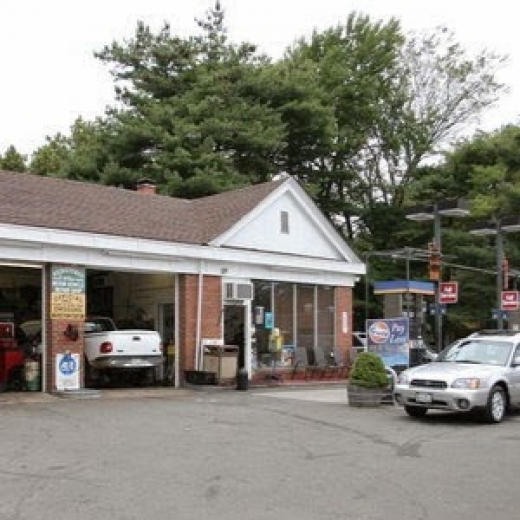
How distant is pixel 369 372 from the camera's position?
58.3 ft

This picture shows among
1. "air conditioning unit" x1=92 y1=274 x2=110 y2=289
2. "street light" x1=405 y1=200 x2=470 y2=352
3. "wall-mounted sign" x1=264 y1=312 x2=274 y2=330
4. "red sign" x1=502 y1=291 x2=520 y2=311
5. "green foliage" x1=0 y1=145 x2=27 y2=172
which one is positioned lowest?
"wall-mounted sign" x1=264 y1=312 x2=274 y2=330

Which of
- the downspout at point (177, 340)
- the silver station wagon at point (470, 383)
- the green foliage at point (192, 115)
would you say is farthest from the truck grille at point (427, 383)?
the green foliage at point (192, 115)

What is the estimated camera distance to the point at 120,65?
41.1 metres

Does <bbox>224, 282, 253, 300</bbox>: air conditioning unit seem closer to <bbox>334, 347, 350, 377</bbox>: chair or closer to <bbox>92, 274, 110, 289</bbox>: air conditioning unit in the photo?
<bbox>334, 347, 350, 377</bbox>: chair

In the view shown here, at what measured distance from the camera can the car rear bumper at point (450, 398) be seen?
48.6ft

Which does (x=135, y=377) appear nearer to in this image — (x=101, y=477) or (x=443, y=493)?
(x=101, y=477)

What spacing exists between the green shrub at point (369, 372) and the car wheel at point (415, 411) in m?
1.70

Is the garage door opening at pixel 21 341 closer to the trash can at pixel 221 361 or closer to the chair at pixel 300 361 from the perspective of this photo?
the trash can at pixel 221 361

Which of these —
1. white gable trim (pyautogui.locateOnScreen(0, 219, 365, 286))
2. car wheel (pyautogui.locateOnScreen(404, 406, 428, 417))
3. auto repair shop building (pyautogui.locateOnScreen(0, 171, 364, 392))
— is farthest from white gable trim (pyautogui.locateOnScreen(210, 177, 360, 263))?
car wheel (pyautogui.locateOnScreen(404, 406, 428, 417))

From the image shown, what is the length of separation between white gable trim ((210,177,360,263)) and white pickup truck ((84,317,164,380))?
12.9 ft

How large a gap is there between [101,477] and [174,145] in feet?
88.8

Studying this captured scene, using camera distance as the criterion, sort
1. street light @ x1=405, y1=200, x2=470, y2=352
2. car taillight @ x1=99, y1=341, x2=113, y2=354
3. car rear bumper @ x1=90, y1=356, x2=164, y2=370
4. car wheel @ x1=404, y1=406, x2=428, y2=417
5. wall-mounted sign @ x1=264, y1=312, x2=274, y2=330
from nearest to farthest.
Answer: car wheel @ x1=404, y1=406, x2=428, y2=417
car taillight @ x1=99, y1=341, x2=113, y2=354
car rear bumper @ x1=90, y1=356, x2=164, y2=370
street light @ x1=405, y1=200, x2=470, y2=352
wall-mounted sign @ x1=264, y1=312, x2=274, y2=330

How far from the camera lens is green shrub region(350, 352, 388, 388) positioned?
1766 centimetres

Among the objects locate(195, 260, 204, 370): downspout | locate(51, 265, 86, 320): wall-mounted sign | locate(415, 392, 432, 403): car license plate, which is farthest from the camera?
locate(195, 260, 204, 370): downspout
